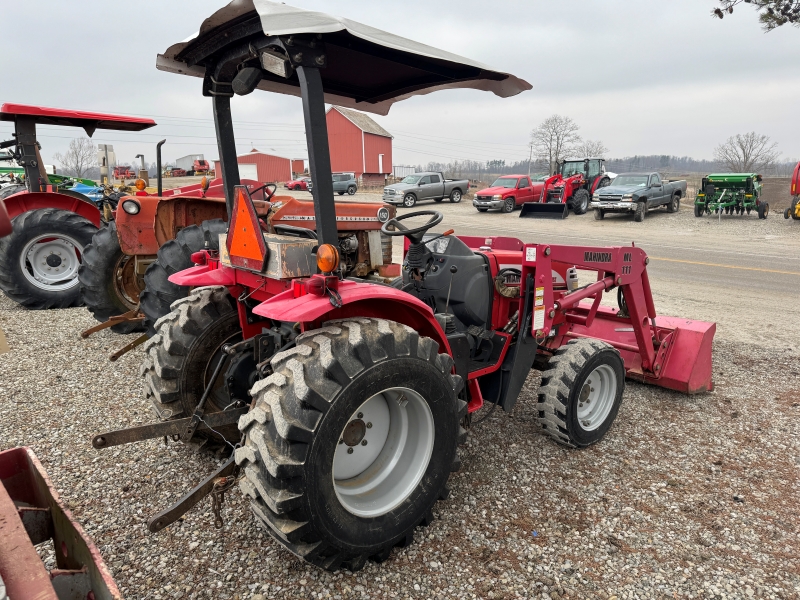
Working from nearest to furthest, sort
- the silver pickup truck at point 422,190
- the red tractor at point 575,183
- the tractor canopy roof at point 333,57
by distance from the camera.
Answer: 1. the tractor canopy roof at point 333,57
2. the red tractor at point 575,183
3. the silver pickup truck at point 422,190

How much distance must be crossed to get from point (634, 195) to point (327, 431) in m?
19.2

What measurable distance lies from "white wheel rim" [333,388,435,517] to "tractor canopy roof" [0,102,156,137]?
6854 millimetres

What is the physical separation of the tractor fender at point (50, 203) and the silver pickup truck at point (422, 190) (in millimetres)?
16795


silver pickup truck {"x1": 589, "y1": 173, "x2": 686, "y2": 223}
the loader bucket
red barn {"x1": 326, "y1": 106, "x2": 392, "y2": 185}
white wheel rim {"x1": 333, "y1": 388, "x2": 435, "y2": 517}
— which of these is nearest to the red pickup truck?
silver pickup truck {"x1": 589, "y1": 173, "x2": 686, "y2": 223}


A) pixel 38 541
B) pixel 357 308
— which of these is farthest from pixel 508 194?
pixel 38 541

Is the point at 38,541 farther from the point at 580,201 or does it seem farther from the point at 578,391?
the point at 580,201

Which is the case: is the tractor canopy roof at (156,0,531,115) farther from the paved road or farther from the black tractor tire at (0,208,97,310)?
the black tractor tire at (0,208,97,310)

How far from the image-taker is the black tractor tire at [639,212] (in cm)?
1889

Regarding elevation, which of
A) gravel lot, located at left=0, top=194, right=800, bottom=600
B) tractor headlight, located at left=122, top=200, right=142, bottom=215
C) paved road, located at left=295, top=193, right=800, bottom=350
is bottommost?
gravel lot, located at left=0, top=194, right=800, bottom=600

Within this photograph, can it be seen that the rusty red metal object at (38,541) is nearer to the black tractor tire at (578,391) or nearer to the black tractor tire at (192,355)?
the black tractor tire at (192,355)

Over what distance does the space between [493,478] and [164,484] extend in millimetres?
1971

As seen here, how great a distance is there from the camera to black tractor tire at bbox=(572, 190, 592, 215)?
21125mm

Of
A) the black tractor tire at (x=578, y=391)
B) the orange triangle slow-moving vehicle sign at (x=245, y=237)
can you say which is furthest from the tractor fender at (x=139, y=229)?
the black tractor tire at (x=578, y=391)

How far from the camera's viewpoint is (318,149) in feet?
7.53
